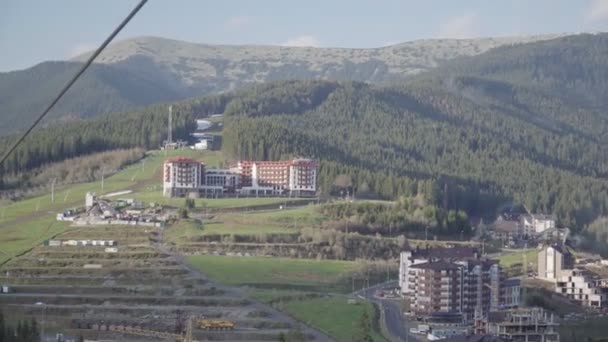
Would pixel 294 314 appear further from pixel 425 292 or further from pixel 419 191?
pixel 419 191

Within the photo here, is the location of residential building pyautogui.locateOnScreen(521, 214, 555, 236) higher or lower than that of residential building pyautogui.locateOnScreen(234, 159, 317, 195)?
lower

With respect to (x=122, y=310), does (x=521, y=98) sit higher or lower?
higher

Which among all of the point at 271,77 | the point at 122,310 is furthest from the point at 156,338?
the point at 271,77

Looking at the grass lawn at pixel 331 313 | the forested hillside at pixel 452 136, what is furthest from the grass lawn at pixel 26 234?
the forested hillside at pixel 452 136

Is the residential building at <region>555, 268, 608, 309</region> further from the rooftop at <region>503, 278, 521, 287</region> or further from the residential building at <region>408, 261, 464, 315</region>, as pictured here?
the residential building at <region>408, 261, 464, 315</region>

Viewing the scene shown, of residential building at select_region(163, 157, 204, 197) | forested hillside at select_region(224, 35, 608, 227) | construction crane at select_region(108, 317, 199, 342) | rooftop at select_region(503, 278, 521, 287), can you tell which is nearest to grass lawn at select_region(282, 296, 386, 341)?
construction crane at select_region(108, 317, 199, 342)

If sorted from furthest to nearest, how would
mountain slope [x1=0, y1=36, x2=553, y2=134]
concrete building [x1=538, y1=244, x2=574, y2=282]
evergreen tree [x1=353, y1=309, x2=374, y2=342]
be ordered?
mountain slope [x1=0, y1=36, x2=553, y2=134]
concrete building [x1=538, y1=244, x2=574, y2=282]
evergreen tree [x1=353, y1=309, x2=374, y2=342]

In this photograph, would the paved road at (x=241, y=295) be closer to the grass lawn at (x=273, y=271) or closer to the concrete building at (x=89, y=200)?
the grass lawn at (x=273, y=271)
